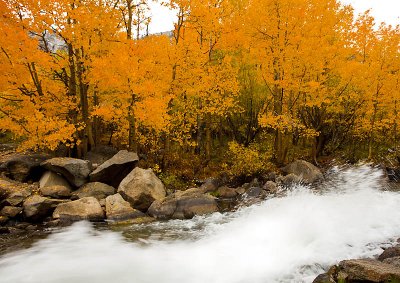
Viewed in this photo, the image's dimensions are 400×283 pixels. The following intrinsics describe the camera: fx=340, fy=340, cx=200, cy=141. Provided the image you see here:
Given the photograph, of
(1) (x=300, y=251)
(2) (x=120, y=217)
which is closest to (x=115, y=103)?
(2) (x=120, y=217)

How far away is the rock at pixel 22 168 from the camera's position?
15.0 meters

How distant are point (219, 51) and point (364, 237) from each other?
1446 centimetres

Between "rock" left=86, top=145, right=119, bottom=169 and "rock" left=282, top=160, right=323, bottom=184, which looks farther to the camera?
"rock" left=86, top=145, right=119, bottom=169

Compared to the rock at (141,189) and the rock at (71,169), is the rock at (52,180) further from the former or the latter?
the rock at (141,189)

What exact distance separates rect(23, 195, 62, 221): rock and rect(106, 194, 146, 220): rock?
2016 millimetres

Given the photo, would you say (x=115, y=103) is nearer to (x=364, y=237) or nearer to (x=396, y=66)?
(x=364, y=237)

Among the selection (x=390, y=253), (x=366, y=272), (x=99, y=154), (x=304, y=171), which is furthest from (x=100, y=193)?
(x=366, y=272)

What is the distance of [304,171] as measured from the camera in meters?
17.4

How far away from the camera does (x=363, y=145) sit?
24281 mm

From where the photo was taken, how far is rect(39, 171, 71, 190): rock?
47.3 ft

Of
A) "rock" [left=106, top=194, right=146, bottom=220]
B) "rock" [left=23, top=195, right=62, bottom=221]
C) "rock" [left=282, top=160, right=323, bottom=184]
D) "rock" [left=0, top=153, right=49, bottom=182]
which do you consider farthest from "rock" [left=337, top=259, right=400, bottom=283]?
"rock" [left=0, top=153, right=49, bottom=182]

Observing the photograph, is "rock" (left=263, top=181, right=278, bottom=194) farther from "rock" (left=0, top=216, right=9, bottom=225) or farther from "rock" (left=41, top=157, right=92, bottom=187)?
"rock" (left=0, top=216, right=9, bottom=225)

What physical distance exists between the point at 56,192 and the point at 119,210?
2913 millimetres

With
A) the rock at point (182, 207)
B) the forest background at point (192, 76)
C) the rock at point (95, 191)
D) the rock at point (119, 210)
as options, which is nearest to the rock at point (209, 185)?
the forest background at point (192, 76)
